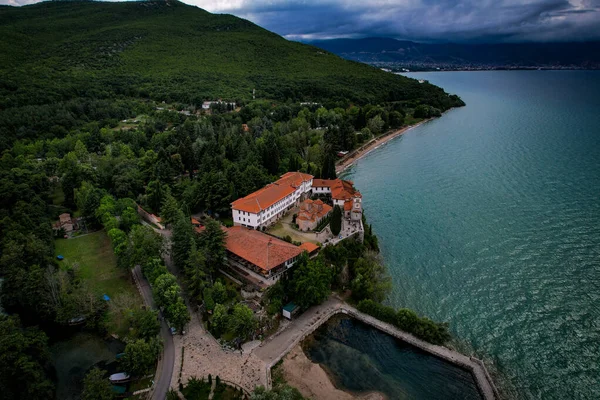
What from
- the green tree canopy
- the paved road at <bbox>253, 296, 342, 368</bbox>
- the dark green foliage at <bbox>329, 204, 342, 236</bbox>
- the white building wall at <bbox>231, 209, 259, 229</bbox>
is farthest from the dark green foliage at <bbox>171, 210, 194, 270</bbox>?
the dark green foliage at <bbox>329, 204, 342, 236</bbox>

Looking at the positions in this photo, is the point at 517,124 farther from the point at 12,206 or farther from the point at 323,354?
the point at 12,206

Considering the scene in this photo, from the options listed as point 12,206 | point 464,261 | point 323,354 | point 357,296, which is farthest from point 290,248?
point 12,206

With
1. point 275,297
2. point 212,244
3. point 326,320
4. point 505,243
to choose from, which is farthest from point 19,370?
point 505,243

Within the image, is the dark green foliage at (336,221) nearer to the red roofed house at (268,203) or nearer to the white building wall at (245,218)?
the red roofed house at (268,203)

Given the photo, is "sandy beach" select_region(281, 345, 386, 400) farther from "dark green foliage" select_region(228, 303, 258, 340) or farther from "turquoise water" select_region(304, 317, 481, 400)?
"dark green foliage" select_region(228, 303, 258, 340)

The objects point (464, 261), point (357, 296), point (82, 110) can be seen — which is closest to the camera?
point (357, 296)

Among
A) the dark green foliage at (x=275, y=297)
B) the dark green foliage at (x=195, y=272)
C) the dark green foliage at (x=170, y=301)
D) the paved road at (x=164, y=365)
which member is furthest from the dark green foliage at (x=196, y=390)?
the dark green foliage at (x=195, y=272)

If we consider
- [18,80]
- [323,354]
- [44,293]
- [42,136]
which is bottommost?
[323,354]
